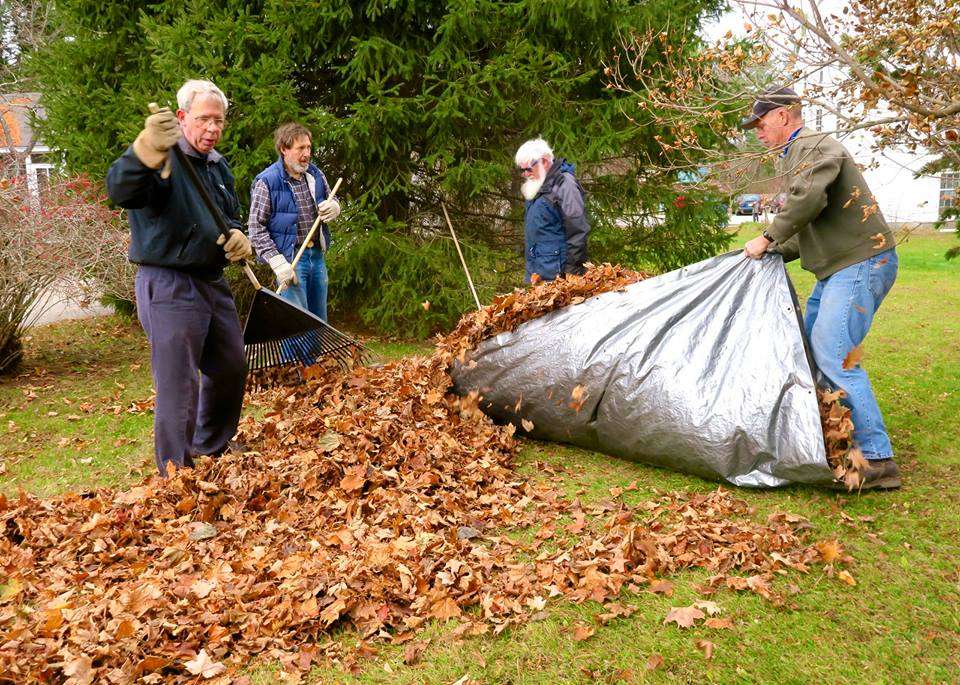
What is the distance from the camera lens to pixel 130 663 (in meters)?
2.38

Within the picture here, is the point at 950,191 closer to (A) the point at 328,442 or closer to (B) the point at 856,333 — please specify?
(B) the point at 856,333

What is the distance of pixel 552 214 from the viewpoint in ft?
17.7

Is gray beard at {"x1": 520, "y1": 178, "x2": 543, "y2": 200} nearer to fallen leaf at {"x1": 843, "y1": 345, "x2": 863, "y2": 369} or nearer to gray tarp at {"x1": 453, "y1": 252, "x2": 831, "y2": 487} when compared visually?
gray tarp at {"x1": 453, "y1": 252, "x2": 831, "y2": 487}

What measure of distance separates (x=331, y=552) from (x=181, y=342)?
4.19ft

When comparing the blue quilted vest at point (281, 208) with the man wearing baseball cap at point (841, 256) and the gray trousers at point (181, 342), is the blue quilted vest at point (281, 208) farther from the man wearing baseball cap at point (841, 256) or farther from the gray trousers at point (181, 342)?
the man wearing baseball cap at point (841, 256)

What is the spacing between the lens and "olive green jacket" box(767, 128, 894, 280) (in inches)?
139

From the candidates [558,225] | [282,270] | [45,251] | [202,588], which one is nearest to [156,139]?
[202,588]

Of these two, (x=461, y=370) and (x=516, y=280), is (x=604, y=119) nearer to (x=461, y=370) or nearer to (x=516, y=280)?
(x=516, y=280)

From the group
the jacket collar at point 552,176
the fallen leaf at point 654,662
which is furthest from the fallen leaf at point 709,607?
the jacket collar at point 552,176

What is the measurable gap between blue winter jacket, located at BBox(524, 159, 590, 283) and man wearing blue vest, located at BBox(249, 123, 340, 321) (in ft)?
4.67

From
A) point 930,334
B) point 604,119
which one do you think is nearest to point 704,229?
point 604,119

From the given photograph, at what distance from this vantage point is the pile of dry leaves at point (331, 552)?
2538 mm

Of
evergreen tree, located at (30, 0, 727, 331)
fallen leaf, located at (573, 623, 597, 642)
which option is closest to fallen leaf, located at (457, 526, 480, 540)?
fallen leaf, located at (573, 623, 597, 642)

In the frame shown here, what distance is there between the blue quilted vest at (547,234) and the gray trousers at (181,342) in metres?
2.33
